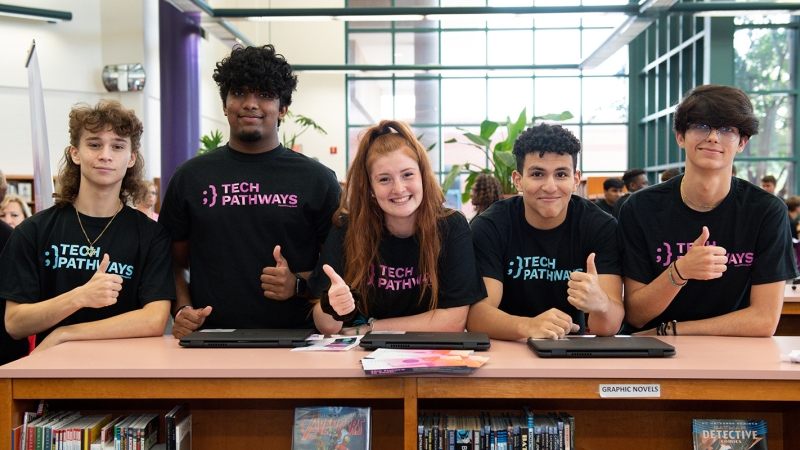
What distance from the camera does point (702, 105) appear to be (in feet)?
7.06

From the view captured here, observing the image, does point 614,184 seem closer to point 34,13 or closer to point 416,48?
point 416,48

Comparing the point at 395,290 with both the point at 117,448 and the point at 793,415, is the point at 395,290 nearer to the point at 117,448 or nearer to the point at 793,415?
the point at 117,448

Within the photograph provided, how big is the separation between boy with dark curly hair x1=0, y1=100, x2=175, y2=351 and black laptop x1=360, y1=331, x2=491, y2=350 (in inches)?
30.5

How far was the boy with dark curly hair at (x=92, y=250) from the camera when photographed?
2082mm

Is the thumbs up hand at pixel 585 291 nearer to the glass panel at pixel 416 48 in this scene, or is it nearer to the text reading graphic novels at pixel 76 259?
the text reading graphic novels at pixel 76 259

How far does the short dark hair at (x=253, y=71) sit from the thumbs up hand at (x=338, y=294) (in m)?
0.83

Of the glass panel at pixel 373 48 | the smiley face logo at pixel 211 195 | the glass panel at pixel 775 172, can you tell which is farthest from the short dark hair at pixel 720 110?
the glass panel at pixel 373 48

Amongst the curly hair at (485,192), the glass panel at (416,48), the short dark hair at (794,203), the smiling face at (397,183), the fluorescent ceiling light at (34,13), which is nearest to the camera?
the smiling face at (397,183)

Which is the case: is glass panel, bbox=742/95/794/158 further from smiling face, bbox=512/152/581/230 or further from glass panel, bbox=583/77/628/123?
smiling face, bbox=512/152/581/230

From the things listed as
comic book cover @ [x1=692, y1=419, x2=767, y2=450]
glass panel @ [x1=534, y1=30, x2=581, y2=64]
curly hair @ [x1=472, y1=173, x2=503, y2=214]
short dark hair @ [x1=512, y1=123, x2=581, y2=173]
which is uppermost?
A: glass panel @ [x1=534, y1=30, x2=581, y2=64]

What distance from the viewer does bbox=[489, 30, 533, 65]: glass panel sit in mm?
13211

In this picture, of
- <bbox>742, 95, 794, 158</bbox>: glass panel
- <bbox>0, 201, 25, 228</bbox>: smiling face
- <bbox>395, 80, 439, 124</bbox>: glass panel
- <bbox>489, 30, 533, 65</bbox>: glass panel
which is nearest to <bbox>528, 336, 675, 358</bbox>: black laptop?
<bbox>0, 201, 25, 228</bbox>: smiling face

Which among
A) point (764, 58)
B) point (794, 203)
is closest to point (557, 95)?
point (764, 58)

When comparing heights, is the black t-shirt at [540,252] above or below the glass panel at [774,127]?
below
